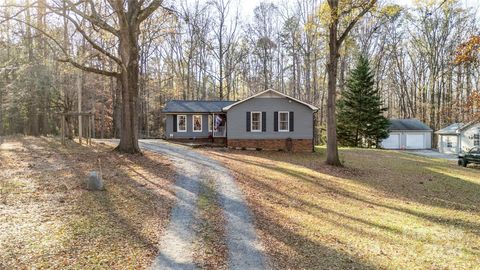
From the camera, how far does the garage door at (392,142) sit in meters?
36.1

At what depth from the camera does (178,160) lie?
16.0 m

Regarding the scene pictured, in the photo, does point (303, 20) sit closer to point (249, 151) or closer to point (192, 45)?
point (192, 45)

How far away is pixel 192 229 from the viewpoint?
6.96m

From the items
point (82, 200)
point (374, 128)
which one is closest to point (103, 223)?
point (82, 200)

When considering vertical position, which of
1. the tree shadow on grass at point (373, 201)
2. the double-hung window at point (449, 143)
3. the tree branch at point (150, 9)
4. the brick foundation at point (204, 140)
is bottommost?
the tree shadow on grass at point (373, 201)

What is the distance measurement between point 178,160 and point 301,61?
1079 inches

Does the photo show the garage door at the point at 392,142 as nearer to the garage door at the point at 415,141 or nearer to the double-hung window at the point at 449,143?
the garage door at the point at 415,141

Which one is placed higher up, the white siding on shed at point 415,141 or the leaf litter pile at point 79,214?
the white siding on shed at point 415,141

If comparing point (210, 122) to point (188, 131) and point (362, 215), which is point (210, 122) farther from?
point (362, 215)

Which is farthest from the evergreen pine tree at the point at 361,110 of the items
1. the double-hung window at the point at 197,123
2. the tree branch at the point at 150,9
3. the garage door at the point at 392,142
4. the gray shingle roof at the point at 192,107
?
the tree branch at the point at 150,9

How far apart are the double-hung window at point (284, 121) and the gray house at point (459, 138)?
16.8 meters

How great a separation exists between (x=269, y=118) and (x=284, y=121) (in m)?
1.02

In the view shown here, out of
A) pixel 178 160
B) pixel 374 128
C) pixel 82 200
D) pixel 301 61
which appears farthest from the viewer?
pixel 301 61

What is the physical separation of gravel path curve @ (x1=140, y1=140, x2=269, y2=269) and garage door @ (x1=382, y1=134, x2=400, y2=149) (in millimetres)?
27706
